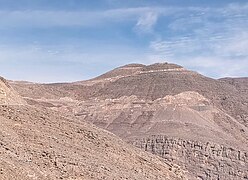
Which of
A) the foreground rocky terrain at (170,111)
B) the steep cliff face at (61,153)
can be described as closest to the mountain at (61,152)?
the steep cliff face at (61,153)

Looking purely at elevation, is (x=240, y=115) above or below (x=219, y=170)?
above

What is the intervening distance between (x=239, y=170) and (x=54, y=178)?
44722 millimetres

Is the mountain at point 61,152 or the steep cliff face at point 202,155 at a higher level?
the mountain at point 61,152

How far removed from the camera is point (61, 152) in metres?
19.7

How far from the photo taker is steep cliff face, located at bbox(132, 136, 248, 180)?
191 feet

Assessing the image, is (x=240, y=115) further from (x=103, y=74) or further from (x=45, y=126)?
(x=45, y=126)

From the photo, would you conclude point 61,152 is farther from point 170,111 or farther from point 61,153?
point 170,111

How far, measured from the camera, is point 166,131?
64.6 metres

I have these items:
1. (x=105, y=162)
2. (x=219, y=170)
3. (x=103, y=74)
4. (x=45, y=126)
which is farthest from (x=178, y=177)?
(x=103, y=74)

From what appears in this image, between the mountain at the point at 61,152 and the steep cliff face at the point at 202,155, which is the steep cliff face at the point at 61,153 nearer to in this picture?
the mountain at the point at 61,152

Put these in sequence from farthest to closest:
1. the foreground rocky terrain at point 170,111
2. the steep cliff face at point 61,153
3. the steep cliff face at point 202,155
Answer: the foreground rocky terrain at point 170,111
the steep cliff face at point 202,155
the steep cliff face at point 61,153

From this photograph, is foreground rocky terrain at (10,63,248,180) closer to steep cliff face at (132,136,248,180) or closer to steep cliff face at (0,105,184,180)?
steep cliff face at (132,136,248,180)

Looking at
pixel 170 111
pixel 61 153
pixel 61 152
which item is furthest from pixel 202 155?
pixel 61 153

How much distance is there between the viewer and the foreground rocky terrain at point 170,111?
2339 inches
